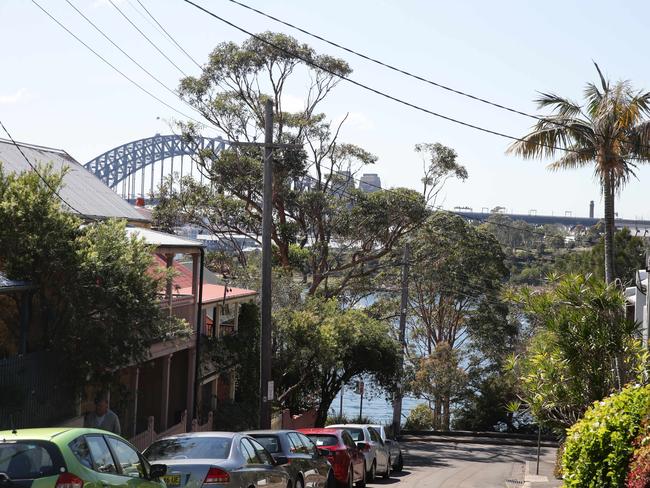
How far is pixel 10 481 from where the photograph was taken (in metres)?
8.73

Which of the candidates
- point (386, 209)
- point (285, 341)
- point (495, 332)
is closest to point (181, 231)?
point (386, 209)

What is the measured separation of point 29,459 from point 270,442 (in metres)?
7.40

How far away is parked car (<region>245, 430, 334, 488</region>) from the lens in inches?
616

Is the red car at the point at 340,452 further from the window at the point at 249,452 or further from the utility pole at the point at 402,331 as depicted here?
the utility pole at the point at 402,331

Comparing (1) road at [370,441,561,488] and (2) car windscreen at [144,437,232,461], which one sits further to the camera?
(1) road at [370,441,561,488]

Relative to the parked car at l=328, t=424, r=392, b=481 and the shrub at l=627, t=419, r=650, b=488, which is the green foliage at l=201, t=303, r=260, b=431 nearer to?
the parked car at l=328, t=424, r=392, b=481

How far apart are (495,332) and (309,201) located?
21.0 metres

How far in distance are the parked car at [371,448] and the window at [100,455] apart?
13.6 m

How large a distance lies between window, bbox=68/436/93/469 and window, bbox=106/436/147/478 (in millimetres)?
742

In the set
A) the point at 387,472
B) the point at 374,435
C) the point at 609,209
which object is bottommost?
the point at 387,472

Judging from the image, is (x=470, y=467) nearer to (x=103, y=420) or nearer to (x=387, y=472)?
(x=387, y=472)

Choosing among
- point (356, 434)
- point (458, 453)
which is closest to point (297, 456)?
point (356, 434)

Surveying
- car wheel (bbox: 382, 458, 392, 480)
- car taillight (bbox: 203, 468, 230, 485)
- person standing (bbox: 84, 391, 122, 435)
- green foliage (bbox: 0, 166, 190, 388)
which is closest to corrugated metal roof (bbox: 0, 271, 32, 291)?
green foliage (bbox: 0, 166, 190, 388)

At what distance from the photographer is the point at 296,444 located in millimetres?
16656
